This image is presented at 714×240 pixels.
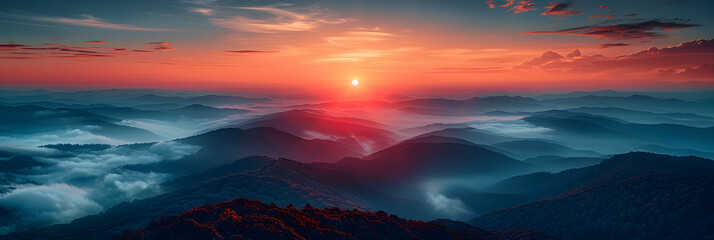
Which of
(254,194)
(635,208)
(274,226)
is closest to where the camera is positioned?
(274,226)

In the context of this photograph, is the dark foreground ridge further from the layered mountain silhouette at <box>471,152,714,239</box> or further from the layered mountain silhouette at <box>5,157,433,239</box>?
the layered mountain silhouette at <box>5,157,433,239</box>

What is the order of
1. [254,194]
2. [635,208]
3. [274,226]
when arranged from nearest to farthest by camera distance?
[274,226] → [635,208] → [254,194]

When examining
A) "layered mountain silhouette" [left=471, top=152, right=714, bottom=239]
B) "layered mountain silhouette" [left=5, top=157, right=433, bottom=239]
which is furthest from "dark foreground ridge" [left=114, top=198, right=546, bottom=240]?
"layered mountain silhouette" [left=5, top=157, right=433, bottom=239]

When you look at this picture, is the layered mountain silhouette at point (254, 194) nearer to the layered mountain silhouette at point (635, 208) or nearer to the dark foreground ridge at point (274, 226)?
the layered mountain silhouette at point (635, 208)

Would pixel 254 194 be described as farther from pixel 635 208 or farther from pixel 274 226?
pixel 635 208

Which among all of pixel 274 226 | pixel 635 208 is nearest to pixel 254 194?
pixel 274 226

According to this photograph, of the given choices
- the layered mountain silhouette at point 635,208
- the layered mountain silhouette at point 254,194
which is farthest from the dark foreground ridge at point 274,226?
the layered mountain silhouette at point 254,194

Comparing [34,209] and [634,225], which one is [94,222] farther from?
[634,225]
